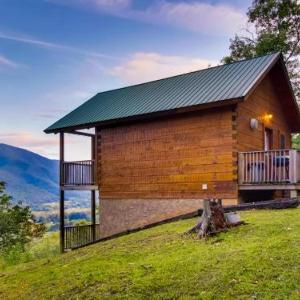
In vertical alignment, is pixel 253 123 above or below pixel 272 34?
below

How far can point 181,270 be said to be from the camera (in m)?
5.85

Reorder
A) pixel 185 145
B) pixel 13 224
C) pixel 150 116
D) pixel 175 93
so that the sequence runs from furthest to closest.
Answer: pixel 13 224 < pixel 175 93 < pixel 150 116 < pixel 185 145

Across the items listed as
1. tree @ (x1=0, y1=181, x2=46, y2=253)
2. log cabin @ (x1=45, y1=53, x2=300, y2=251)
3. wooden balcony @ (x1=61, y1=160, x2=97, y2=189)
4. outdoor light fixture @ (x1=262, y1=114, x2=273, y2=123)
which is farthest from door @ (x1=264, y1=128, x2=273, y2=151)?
tree @ (x1=0, y1=181, x2=46, y2=253)

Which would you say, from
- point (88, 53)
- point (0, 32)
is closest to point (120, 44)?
point (88, 53)

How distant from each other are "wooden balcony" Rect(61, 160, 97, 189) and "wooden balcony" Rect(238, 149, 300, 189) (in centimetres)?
643

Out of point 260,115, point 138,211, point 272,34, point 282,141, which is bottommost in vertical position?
point 138,211

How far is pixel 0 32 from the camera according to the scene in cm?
2233

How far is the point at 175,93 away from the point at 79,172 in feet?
17.2

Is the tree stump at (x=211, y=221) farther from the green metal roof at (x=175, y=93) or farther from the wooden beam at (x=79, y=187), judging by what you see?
the wooden beam at (x=79, y=187)

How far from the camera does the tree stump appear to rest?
771cm

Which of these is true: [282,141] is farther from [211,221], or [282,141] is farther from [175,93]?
[211,221]

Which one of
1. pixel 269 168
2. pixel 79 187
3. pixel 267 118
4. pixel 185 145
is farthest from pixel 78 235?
pixel 267 118

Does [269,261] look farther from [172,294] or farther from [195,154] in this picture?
[195,154]

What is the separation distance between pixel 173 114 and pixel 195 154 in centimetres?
159
